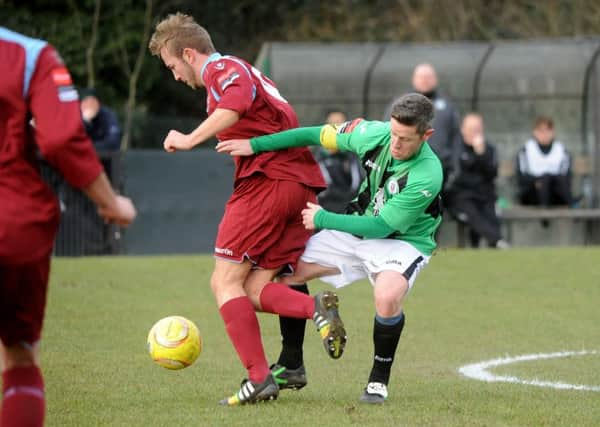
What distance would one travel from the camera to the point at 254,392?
6465 millimetres

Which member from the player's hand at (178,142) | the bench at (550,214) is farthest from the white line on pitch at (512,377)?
the bench at (550,214)

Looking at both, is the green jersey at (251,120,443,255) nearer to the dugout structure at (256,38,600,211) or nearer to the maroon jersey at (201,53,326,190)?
the maroon jersey at (201,53,326,190)

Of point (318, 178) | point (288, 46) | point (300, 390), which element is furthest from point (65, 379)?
point (288, 46)

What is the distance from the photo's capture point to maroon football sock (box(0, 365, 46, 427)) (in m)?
4.57

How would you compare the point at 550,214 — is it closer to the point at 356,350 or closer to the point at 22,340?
the point at 356,350

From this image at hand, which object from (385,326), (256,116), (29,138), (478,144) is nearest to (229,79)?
(256,116)

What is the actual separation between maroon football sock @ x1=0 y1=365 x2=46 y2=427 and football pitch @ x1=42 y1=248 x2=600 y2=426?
1400mm

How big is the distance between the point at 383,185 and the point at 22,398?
2598 mm

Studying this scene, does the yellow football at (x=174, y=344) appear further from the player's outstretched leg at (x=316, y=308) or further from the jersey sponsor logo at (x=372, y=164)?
the jersey sponsor logo at (x=372, y=164)

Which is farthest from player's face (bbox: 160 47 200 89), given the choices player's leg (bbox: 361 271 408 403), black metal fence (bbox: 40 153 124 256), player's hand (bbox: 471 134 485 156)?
player's hand (bbox: 471 134 485 156)

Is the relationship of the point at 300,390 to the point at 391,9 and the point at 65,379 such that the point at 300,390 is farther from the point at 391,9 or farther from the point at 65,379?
the point at 391,9

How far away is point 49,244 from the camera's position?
4594 millimetres

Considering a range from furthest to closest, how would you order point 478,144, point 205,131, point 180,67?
1. point 478,144
2. point 180,67
3. point 205,131

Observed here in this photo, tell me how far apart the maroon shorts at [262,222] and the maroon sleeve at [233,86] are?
19.7 inches
